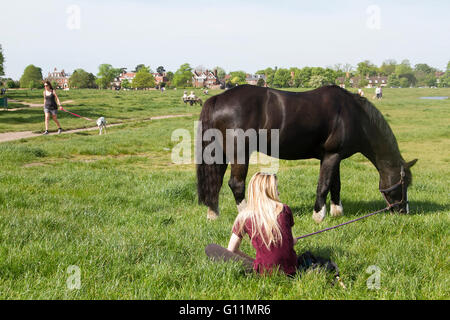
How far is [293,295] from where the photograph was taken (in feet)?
10.5

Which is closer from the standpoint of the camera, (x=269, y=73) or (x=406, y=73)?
(x=269, y=73)

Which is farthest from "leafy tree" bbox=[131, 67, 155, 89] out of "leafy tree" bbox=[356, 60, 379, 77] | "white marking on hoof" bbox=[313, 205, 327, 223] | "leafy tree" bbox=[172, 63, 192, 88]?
"white marking on hoof" bbox=[313, 205, 327, 223]

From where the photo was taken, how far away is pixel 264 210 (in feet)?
11.5

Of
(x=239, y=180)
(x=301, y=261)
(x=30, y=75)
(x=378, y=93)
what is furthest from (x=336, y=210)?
(x=30, y=75)

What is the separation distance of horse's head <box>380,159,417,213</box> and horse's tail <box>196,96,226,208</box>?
2.68 meters

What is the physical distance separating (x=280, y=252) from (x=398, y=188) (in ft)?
11.0

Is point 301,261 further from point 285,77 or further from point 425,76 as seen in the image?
point 425,76

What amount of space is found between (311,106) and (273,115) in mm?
638

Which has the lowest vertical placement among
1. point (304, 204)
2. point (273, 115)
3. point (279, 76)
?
point (304, 204)

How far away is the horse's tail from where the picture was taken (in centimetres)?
571

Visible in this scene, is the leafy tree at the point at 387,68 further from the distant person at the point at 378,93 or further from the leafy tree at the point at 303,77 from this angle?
the distant person at the point at 378,93

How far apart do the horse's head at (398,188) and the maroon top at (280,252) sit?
299cm

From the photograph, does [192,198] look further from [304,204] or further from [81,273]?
[81,273]

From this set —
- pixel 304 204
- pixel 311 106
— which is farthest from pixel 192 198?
pixel 311 106
